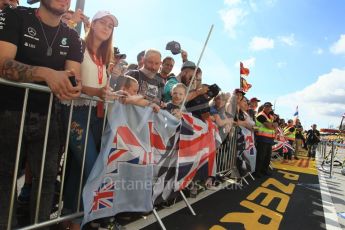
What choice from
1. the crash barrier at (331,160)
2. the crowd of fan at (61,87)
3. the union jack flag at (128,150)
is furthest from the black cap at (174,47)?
the crash barrier at (331,160)

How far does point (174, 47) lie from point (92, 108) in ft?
10.5

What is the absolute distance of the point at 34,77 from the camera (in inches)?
94.0

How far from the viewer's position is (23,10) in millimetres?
2488

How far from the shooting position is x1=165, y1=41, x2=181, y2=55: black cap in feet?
20.2

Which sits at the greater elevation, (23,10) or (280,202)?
(23,10)

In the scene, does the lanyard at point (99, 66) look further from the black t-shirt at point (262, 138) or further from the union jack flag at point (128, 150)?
the black t-shirt at point (262, 138)

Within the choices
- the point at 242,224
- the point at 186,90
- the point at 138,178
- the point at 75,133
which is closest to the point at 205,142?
the point at 186,90

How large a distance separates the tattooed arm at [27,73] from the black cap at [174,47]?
3.86m

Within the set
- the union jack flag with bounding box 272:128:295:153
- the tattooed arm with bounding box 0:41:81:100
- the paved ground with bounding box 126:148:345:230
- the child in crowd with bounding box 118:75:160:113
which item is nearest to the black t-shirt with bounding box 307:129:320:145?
the union jack flag with bounding box 272:128:295:153

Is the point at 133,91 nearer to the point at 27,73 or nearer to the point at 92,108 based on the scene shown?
the point at 92,108

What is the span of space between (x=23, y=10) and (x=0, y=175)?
124 cm

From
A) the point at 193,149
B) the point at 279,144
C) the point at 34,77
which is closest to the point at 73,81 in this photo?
the point at 34,77

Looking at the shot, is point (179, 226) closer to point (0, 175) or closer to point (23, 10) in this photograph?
point (0, 175)

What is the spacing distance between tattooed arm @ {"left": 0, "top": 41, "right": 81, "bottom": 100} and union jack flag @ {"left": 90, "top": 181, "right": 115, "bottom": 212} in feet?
3.64
